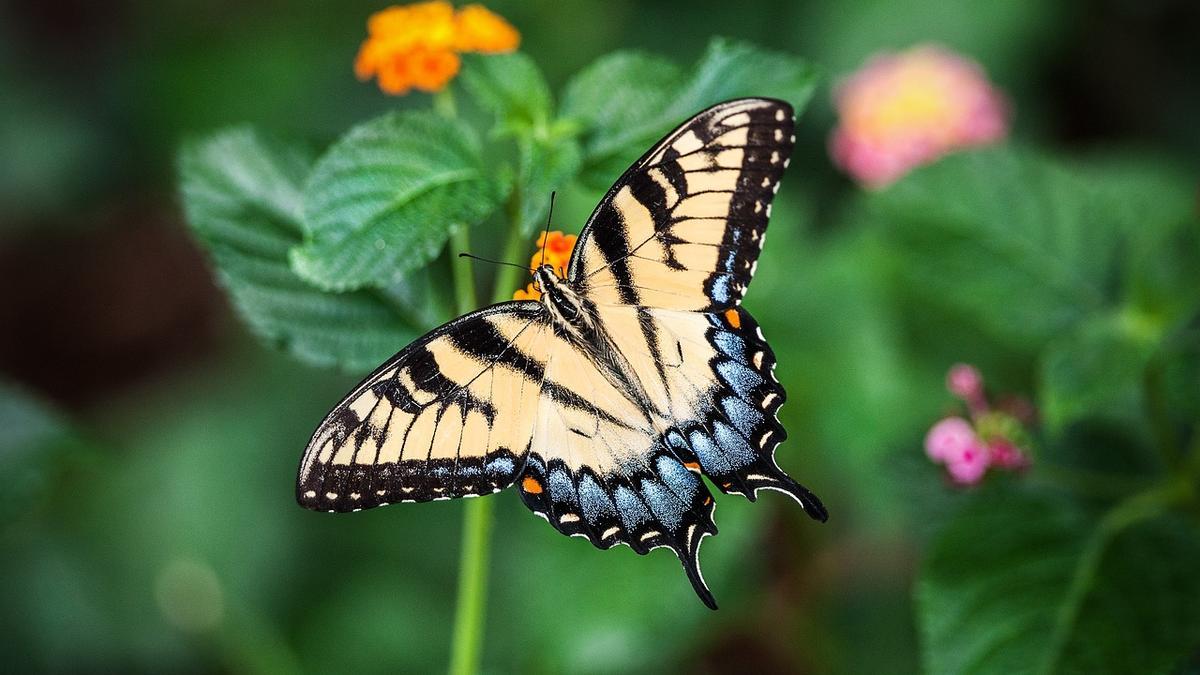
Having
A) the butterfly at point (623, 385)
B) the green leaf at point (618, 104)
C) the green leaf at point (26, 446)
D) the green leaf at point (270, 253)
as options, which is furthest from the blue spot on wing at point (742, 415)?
the green leaf at point (26, 446)

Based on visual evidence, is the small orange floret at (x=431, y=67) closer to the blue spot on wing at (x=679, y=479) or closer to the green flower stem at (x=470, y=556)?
the green flower stem at (x=470, y=556)

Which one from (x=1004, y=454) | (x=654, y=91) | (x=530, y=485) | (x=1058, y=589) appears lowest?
(x=1058, y=589)

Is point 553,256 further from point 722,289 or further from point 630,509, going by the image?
point 630,509

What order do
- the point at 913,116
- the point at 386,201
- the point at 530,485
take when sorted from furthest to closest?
the point at 913,116, the point at 530,485, the point at 386,201

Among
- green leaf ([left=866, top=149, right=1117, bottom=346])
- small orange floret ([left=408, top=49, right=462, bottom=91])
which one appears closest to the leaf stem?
small orange floret ([left=408, top=49, right=462, bottom=91])

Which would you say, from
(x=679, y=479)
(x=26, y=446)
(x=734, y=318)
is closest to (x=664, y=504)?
(x=679, y=479)

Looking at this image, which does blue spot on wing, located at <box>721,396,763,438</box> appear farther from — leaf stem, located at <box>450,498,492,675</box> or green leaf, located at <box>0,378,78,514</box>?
green leaf, located at <box>0,378,78,514</box>

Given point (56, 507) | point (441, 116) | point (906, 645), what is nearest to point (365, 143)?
point (441, 116)
